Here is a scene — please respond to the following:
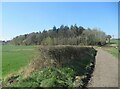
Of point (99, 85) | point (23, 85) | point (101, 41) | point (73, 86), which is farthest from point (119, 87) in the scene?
point (101, 41)

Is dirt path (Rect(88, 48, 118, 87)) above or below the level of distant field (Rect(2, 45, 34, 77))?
above

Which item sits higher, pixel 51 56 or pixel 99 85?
pixel 51 56

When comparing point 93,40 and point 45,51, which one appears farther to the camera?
point 93,40

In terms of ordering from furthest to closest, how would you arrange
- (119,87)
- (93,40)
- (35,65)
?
(93,40) < (35,65) < (119,87)

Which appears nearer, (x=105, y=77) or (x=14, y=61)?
(x=105, y=77)

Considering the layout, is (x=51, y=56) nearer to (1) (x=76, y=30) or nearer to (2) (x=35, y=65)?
(2) (x=35, y=65)

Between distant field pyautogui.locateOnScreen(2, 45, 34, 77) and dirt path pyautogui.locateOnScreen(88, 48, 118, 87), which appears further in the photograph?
distant field pyautogui.locateOnScreen(2, 45, 34, 77)

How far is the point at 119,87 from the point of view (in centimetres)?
1265

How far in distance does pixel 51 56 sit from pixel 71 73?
251cm

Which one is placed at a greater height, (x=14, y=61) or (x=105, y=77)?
(x=105, y=77)

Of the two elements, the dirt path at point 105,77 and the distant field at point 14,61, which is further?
the distant field at point 14,61

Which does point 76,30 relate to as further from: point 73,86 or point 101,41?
point 73,86

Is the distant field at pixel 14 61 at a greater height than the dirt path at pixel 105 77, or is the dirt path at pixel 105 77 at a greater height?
the dirt path at pixel 105 77

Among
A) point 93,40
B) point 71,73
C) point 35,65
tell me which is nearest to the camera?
point 71,73
